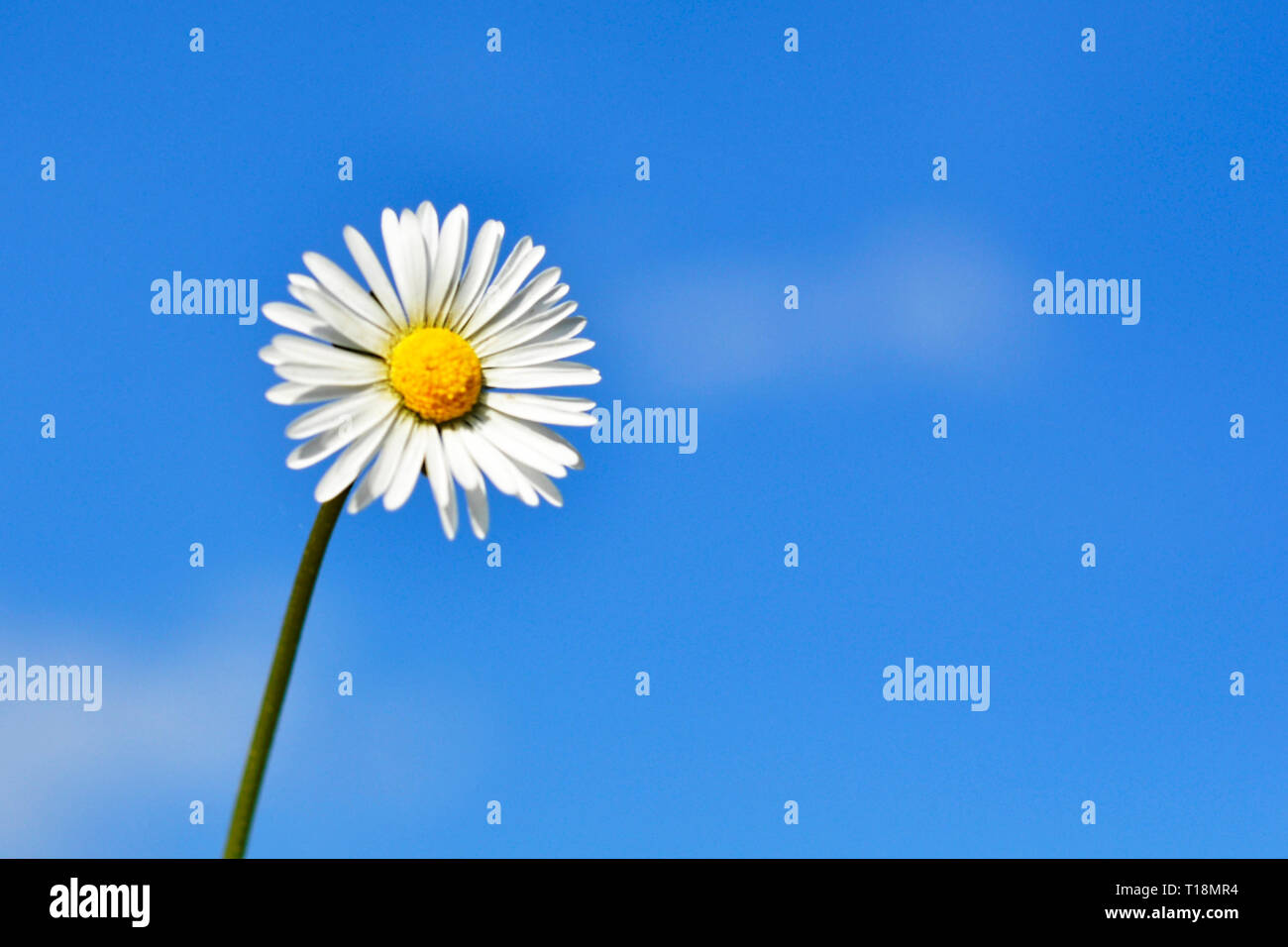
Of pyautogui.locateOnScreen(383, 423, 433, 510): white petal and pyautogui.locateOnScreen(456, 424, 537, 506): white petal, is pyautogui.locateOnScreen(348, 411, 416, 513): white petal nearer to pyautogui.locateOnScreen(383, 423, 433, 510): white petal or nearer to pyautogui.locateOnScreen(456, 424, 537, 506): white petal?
pyautogui.locateOnScreen(383, 423, 433, 510): white petal

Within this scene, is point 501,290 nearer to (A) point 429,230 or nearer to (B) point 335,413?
(A) point 429,230

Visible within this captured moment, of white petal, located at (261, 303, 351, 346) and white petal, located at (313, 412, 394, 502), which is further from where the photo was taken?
white petal, located at (261, 303, 351, 346)

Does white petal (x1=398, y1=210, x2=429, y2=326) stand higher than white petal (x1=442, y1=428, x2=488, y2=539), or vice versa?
white petal (x1=398, y1=210, x2=429, y2=326)

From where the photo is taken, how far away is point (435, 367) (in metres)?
2.44

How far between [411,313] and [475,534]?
69 cm

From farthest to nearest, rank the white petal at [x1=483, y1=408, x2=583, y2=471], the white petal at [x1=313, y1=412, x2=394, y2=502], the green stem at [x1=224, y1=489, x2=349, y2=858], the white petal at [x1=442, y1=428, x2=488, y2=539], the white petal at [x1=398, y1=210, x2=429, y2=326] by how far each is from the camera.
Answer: the white petal at [x1=398, y1=210, x2=429, y2=326], the white petal at [x1=483, y1=408, x2=583, y2=471], the white petal at [x1=442, y1=428, x2=488, y2=539], the white petal at [x1=313, y1=412, x2=394, y2=502], the green stem at [x1=224, y1=489, x2=349, y2=858]

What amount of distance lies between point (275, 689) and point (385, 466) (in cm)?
55

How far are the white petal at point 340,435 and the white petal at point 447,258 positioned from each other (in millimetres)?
284

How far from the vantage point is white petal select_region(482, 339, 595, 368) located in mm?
2525

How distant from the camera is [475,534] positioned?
6.75 feet

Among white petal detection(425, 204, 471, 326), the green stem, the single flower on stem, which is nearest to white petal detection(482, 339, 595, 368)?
the single flower on stem

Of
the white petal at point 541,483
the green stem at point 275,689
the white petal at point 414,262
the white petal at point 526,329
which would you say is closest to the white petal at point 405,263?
the white petal at point 414,262
